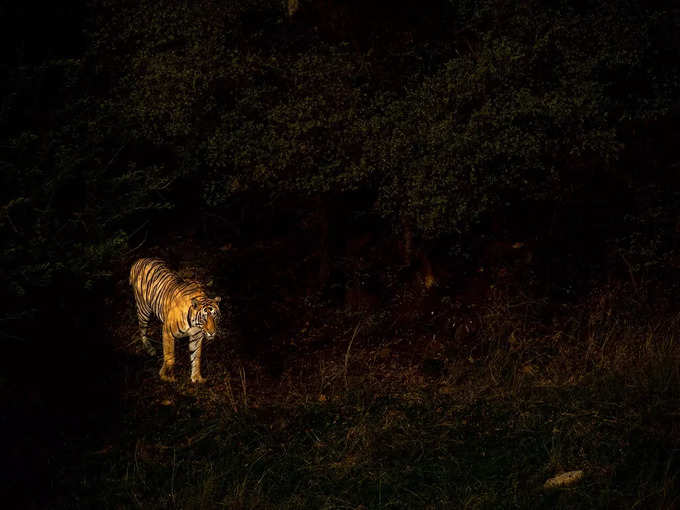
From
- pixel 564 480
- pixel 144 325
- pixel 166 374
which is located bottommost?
pixel 166 374

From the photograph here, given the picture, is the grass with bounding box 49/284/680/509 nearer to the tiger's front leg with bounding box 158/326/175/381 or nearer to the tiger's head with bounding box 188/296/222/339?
the tiger's front leg with bounding box 158/326/175/381

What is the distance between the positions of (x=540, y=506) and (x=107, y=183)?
20.8ft

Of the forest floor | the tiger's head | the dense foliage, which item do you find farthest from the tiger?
the dense foliage

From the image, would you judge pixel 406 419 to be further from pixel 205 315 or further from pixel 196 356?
pixel 196 356

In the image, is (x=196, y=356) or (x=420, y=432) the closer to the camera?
(x=420, y=432)

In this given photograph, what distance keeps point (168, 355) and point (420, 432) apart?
2790 mm

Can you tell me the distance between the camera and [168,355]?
24.7 ft

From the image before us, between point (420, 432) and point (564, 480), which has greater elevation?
point (564, 480)

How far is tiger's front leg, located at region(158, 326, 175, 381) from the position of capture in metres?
7.52

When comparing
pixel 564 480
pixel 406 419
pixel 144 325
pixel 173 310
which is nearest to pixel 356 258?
pixel 144 325

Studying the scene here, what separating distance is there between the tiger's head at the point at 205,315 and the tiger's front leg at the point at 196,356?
171 millimetres

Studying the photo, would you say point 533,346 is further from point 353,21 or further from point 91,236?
point 91,236

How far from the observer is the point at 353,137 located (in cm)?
776

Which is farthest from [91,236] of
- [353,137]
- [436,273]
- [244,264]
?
[436,273]
